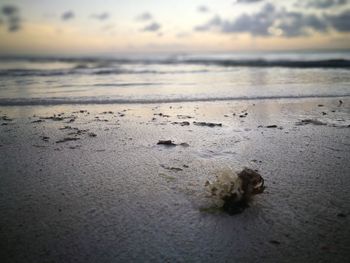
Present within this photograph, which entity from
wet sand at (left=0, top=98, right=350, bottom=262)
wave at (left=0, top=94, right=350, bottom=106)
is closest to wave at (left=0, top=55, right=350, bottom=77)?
wave at (left=0, top=94, right=350, bottom=106)

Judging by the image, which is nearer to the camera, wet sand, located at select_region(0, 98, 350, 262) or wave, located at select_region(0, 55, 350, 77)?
wet sand, located at select_region(0, 98, 350, 262)

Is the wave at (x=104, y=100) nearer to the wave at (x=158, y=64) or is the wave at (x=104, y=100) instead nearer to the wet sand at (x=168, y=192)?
the wet sand at (x=168, y=192)

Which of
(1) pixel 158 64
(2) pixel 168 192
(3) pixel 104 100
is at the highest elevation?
(1) pixel 158 64

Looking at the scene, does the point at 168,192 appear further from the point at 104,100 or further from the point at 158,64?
the point at 158,64

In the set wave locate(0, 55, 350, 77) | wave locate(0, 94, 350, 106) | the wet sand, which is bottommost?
the wet sand

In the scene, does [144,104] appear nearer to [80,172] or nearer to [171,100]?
[171,100]

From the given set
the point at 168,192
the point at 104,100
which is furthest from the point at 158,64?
the point at 168,192

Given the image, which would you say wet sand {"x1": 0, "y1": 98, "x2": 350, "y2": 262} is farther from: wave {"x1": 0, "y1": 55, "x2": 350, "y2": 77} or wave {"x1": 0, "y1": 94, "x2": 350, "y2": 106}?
wave {"x1": 0, "y1": 55, "x2": 350, "y2": 77}

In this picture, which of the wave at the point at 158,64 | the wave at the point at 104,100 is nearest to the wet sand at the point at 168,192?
the wave at the point at 104,100
